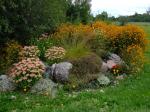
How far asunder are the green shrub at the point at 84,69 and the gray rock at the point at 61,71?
15 centimetres

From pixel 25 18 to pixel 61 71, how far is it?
139 inches

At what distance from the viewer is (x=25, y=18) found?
616 inches

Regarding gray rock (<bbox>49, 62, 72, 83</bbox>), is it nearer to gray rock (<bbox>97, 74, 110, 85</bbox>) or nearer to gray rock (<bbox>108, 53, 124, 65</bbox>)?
gray rock (<bbox>97, 74, 110, 85</bbox>)

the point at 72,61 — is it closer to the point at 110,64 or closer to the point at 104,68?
the point at 104,68

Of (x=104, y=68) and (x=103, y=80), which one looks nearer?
(x=103, y=80)

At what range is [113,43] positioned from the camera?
16.8m

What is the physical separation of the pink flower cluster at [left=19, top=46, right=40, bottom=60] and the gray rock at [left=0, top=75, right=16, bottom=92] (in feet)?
5.38

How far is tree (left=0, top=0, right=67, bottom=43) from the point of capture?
49.0ft

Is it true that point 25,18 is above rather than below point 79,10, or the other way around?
above

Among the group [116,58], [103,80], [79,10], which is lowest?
[103,80]

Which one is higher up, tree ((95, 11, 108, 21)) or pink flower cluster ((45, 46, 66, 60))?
pink flower cluster ((45, 46, 66, 60))

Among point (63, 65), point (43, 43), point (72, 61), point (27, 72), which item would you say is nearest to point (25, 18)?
point (43, 43)

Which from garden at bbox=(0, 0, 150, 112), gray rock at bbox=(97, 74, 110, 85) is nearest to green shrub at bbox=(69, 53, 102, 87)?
garden at bbox=(0, 0, 150, 112)

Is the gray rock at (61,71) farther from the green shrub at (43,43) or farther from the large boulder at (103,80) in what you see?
the green shrub at (43,43)
